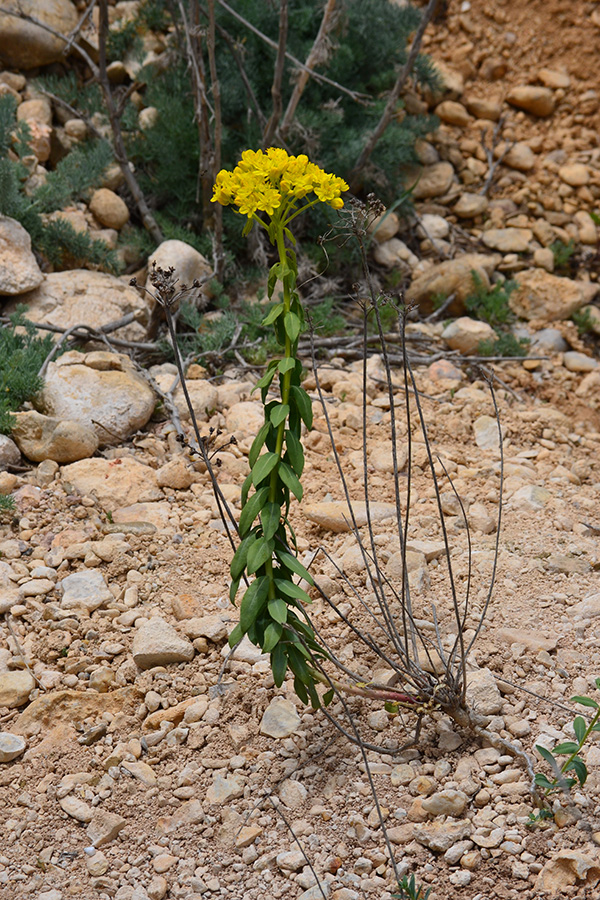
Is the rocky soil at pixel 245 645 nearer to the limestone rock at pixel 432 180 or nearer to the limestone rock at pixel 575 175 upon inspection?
the limestone rock at pixel 432 180

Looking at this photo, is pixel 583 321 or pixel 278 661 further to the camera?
pixel 583 321

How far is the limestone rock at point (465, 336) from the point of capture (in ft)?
16.0

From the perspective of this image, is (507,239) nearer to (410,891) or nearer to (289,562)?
(289,562)

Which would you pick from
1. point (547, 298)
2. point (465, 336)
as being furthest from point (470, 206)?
point (465, 336)

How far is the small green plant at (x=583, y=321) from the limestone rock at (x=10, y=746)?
441cm

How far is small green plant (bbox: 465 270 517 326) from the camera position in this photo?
5.20 meters

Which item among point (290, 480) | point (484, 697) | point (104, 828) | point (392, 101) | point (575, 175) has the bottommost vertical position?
point (104, 828)

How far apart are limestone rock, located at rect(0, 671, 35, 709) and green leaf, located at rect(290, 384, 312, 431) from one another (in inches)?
49.9

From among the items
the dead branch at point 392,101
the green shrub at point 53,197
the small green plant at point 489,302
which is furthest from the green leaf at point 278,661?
the dead branch at point 392,101

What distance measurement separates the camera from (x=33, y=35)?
17.9ft

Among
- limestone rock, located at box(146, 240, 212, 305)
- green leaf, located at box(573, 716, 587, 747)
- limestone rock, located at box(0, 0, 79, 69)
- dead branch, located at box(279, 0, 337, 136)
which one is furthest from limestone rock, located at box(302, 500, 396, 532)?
limestone rock, located at box(0, 0, 79, 69)

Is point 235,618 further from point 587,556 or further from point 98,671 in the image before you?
point 587,556

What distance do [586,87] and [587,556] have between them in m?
5.17

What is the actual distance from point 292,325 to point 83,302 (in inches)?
112
